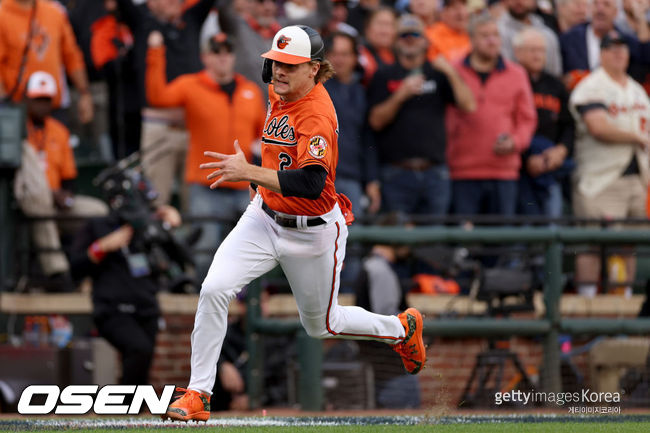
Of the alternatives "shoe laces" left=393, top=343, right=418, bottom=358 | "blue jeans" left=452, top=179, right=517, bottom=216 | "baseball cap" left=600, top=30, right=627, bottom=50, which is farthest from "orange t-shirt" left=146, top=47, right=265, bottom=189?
"shoe laces" left=393, top=343, right=418, bottom=358

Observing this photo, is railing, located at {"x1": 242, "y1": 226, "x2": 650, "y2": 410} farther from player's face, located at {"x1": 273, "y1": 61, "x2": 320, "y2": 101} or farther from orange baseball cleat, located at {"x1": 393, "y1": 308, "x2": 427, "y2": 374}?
player's face, located at {"x1": 273, "y1": 61, "x2": 320, "y2": 101}

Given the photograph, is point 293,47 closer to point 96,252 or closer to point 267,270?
point 267,270

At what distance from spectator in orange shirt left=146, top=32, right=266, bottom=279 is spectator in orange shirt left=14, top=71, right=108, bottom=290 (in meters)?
0.88

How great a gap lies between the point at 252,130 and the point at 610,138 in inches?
126

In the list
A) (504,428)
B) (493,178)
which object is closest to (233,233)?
(504,428)

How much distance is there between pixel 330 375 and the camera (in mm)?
8828

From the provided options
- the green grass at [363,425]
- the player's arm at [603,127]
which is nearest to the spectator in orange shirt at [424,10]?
the player's arm at [603,127]

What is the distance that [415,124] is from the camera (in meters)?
10.3

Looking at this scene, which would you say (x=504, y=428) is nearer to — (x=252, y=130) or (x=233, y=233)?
(x=233, y=233)

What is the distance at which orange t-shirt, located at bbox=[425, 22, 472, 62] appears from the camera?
11.1m

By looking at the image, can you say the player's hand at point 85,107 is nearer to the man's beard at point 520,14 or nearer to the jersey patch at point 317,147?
the man's beard at point 520,14

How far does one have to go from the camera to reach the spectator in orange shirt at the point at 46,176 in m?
9.48

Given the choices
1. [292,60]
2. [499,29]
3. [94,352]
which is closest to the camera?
[292,60]

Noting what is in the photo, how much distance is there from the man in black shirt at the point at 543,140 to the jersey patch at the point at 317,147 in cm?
507
